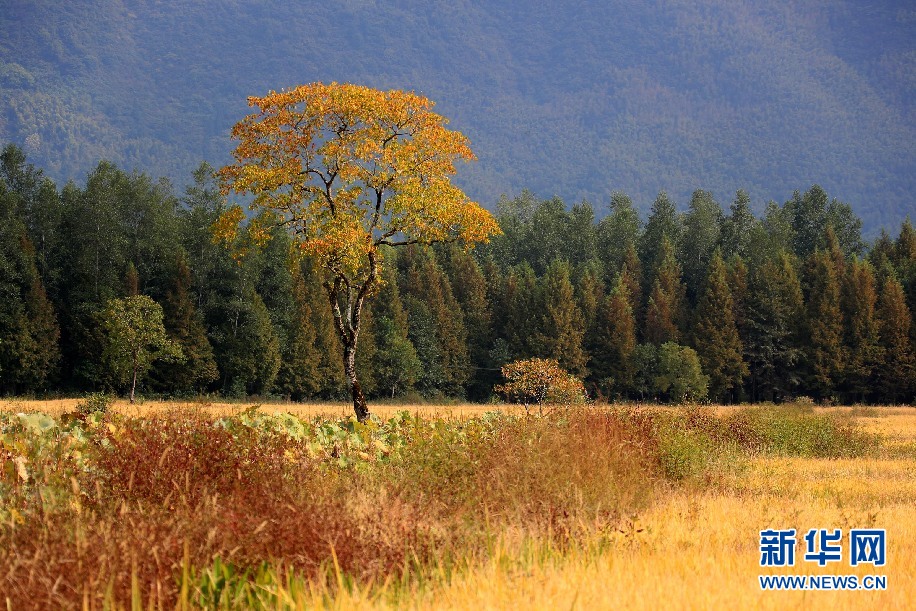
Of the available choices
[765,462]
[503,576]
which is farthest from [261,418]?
[765,462]

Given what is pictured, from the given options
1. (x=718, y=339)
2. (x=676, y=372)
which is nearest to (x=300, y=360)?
(x=676, y=372)

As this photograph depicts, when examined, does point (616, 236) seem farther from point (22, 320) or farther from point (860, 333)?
point (22, 320)

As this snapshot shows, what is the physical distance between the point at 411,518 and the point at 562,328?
68012mm

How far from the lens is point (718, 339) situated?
72938 mm

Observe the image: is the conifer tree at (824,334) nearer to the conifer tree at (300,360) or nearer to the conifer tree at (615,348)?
the conifer tree at (615,348)

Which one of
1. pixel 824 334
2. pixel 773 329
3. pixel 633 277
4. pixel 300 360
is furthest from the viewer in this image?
pixel 633 277

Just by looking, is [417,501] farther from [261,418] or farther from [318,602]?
[261,418]

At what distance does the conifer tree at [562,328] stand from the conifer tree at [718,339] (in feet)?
30.3

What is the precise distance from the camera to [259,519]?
7477mm

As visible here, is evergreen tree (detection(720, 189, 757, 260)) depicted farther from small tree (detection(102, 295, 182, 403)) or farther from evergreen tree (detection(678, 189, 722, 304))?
small tree (detection(102, 295, 182, 403))

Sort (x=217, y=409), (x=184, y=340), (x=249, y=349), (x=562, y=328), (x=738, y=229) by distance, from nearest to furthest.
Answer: (x=217, y=409)
(x=184, y=340)
(x=249, y=349)
(x=562, y=328)
(x=738, y=229)

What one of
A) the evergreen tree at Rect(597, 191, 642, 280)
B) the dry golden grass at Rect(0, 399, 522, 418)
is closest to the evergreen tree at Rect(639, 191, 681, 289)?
the evergreen tree at Rect(597, 191, 642, 280)

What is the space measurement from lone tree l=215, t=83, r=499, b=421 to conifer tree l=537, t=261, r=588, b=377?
4742 centimetres

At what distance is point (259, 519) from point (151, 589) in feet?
4.07
